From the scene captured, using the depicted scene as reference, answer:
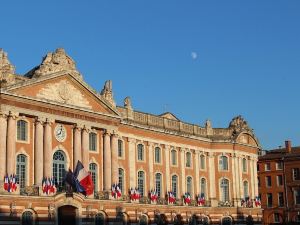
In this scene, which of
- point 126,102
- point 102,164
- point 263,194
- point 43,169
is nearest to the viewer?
point 43,169

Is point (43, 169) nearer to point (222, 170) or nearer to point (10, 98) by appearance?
point (10, 98)

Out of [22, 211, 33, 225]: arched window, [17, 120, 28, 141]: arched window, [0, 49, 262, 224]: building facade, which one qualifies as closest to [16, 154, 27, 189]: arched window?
[0, 49, 262, 224]: building facade

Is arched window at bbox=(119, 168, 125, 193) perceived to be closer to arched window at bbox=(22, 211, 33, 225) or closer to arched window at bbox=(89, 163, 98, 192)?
arched window at bbox=(89, 163, 98, 192)

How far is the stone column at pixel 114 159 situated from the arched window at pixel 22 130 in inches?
365

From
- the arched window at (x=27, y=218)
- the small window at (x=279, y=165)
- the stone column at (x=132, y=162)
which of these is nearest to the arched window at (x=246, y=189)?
the stone column at (x=132, y=162)

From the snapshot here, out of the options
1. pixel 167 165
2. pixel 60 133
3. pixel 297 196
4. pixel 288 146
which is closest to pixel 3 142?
pixel 60 133

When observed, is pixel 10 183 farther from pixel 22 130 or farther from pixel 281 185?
pixel 281 185

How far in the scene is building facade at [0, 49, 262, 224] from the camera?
44.9 metres

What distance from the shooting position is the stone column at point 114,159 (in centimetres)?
5212

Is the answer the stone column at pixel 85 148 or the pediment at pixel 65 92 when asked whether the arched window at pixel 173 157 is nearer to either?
the pediment at pixel 65 92

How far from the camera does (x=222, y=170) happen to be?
66438mm

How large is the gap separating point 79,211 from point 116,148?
25.1ft

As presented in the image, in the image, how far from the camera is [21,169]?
148ft

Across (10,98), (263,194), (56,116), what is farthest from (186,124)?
(263,194)
